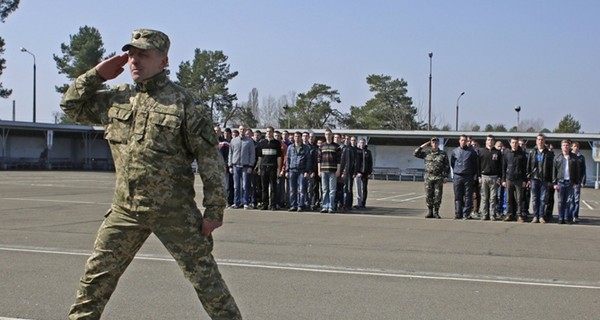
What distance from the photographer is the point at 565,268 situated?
866 centimetres

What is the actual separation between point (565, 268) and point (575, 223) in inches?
277

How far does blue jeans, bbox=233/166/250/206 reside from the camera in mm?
17391

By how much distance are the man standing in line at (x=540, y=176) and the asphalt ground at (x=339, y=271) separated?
1.18 m

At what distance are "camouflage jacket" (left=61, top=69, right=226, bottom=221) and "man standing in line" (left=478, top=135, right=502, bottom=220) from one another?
1218 centimetres

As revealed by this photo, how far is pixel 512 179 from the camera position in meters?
15.4

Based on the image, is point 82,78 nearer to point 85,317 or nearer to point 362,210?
point 85,317

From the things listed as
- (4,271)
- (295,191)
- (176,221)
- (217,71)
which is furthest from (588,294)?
A: (217,71)

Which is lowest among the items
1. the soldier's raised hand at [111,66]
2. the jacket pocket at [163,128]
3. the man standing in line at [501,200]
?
the man standing in line at [501,200]

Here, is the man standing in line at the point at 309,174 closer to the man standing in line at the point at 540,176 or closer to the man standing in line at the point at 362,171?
the man standing in line at the point at 362,171

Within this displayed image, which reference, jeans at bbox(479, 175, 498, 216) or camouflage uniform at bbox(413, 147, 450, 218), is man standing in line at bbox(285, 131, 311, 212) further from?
jeans at bbox(479, 175, 498, 216)

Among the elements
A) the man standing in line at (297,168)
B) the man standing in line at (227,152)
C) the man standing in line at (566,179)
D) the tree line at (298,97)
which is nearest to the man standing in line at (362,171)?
the man standing in line at (297,168)

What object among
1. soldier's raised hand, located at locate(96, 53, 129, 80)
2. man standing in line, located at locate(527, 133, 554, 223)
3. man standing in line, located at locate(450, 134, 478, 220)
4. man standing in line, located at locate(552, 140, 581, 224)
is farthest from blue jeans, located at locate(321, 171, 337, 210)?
soldier's raised hand, located at locate(96, 53, 129, 80)

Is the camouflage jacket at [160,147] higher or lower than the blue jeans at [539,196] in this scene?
higher

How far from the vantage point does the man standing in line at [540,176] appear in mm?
15094
